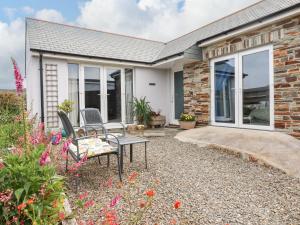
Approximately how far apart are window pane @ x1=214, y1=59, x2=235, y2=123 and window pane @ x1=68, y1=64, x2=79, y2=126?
4.81 m

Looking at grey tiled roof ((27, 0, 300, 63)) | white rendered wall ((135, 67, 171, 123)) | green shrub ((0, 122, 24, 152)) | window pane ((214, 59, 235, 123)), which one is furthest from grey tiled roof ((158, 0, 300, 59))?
green shrub ((0, 122, 24, 152))

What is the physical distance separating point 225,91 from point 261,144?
2500 millimetres

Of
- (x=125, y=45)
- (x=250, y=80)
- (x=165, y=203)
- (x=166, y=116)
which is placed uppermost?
(x=125, y=45)

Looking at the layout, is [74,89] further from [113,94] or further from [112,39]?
[112,39]

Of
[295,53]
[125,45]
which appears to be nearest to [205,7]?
[125,45]

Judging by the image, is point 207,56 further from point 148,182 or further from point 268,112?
point 148,182

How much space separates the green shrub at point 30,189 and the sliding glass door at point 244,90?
5310 millimetres

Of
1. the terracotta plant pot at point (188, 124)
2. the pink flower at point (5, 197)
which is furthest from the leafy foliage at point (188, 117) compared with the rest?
the pink flower at point (5, 197)

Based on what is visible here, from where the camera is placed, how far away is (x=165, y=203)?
2350 mm

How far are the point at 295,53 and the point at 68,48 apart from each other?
6769 mm

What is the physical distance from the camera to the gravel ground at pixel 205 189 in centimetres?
209

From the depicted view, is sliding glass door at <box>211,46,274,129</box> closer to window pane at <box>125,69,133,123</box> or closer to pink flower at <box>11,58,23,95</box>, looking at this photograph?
window pane at <box>125,69,133,123</box>

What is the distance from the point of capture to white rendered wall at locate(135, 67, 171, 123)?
8562 mm

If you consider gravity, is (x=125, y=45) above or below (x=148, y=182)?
above
